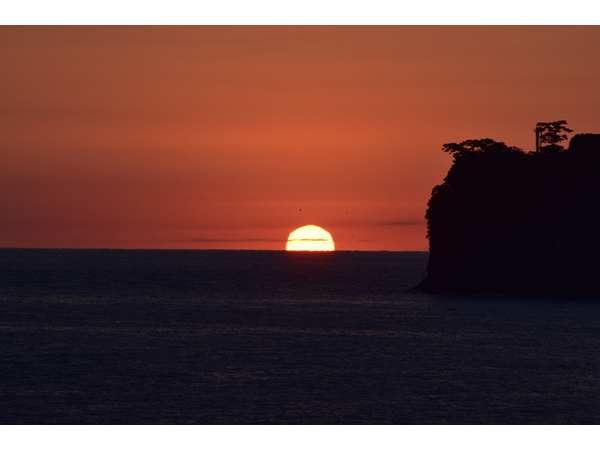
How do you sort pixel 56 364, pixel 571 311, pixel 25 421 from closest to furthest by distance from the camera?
pixel 25 421, pixel 56 364, pixel 571 311

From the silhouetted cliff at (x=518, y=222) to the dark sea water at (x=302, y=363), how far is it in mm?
8918

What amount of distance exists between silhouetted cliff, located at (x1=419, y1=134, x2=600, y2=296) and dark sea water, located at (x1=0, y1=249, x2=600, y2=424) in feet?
29.3

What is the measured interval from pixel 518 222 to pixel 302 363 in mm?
64252

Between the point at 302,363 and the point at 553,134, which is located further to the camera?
the point at 553,134

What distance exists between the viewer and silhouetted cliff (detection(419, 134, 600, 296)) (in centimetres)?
10400

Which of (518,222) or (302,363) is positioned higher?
(518,222)

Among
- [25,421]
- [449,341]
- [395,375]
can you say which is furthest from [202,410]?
[449,341]

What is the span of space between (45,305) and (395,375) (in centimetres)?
5839

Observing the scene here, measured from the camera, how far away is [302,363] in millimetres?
50531

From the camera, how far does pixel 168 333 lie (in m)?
68.1

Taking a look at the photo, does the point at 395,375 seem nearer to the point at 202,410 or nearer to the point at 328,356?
the point at 328,356

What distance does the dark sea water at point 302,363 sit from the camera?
1439 inches

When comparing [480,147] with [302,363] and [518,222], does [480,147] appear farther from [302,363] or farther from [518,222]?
[302,363]

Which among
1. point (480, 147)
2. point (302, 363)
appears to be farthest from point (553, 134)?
point (302, 363)
